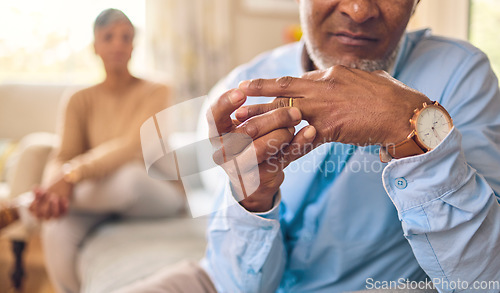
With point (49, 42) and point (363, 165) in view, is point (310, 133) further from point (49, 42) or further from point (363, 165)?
point (49, 42)

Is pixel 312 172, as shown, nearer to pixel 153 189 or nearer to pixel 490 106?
pixel 490 106

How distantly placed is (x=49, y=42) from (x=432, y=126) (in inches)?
119

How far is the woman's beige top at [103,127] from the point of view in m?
1.09

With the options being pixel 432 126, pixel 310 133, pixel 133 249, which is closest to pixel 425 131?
pixel 432 126

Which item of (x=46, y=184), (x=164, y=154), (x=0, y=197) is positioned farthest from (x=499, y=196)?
(x=0, y=197)

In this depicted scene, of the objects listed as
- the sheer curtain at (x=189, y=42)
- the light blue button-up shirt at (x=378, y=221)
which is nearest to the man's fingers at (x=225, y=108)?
the light blue button-up shirt at (x=378, y=221)

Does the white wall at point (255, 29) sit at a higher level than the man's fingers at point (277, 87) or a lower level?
lower

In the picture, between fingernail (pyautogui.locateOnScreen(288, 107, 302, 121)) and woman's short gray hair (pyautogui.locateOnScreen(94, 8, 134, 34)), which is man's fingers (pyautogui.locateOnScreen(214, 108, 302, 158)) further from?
woman's short gray hair (pyautogui.locateOnScreen(94, 8, 134, 34))

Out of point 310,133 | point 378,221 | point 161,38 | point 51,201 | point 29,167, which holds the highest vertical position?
point 310,133

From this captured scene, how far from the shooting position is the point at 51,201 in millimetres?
1234

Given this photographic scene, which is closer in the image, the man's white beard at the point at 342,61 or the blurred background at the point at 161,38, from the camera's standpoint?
the man's white beard at the point at 342,61

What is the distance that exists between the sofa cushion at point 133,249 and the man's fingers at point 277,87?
2.20 feet

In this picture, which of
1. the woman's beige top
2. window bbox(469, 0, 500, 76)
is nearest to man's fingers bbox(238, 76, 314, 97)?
the woman's beige top

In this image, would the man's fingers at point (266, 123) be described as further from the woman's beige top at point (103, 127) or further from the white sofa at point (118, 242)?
the woman's beige top at point (103, 127)
